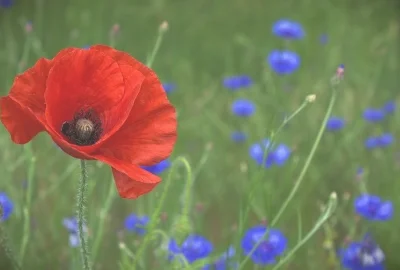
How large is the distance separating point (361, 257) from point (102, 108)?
0.78m

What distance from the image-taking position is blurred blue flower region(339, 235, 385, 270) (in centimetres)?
138

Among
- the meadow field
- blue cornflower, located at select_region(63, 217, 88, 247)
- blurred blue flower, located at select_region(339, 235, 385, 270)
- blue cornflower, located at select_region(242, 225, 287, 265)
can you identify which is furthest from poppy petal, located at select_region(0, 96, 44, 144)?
blurred blue flower, located at select_region(339, 235, 385, 270)

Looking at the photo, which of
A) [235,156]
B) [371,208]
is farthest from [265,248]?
[235,156]

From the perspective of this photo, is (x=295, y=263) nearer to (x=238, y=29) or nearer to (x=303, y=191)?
(x=303, y=191)

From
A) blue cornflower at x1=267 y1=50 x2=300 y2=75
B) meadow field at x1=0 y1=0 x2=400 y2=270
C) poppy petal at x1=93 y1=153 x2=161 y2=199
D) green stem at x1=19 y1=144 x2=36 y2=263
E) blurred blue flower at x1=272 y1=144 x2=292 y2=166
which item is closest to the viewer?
poppy petal at x1=93 y1=153 x2=161 y2=199

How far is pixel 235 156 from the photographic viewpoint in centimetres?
217

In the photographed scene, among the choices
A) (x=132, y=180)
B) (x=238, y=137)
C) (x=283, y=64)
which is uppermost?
(x=283, y=64)

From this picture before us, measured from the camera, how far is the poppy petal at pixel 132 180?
2.32 ft

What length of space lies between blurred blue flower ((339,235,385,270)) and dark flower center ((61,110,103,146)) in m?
0.75

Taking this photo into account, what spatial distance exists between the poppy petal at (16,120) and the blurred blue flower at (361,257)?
2.70ft

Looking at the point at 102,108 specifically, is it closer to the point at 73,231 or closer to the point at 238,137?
the point at 73,231

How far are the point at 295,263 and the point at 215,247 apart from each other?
0.22 metres

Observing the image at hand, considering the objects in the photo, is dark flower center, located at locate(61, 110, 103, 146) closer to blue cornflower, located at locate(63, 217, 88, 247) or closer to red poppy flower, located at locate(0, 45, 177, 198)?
red poppy flower, located at locate(0, 45, 177, 198)

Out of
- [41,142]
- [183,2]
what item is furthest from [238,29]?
[41,142]
